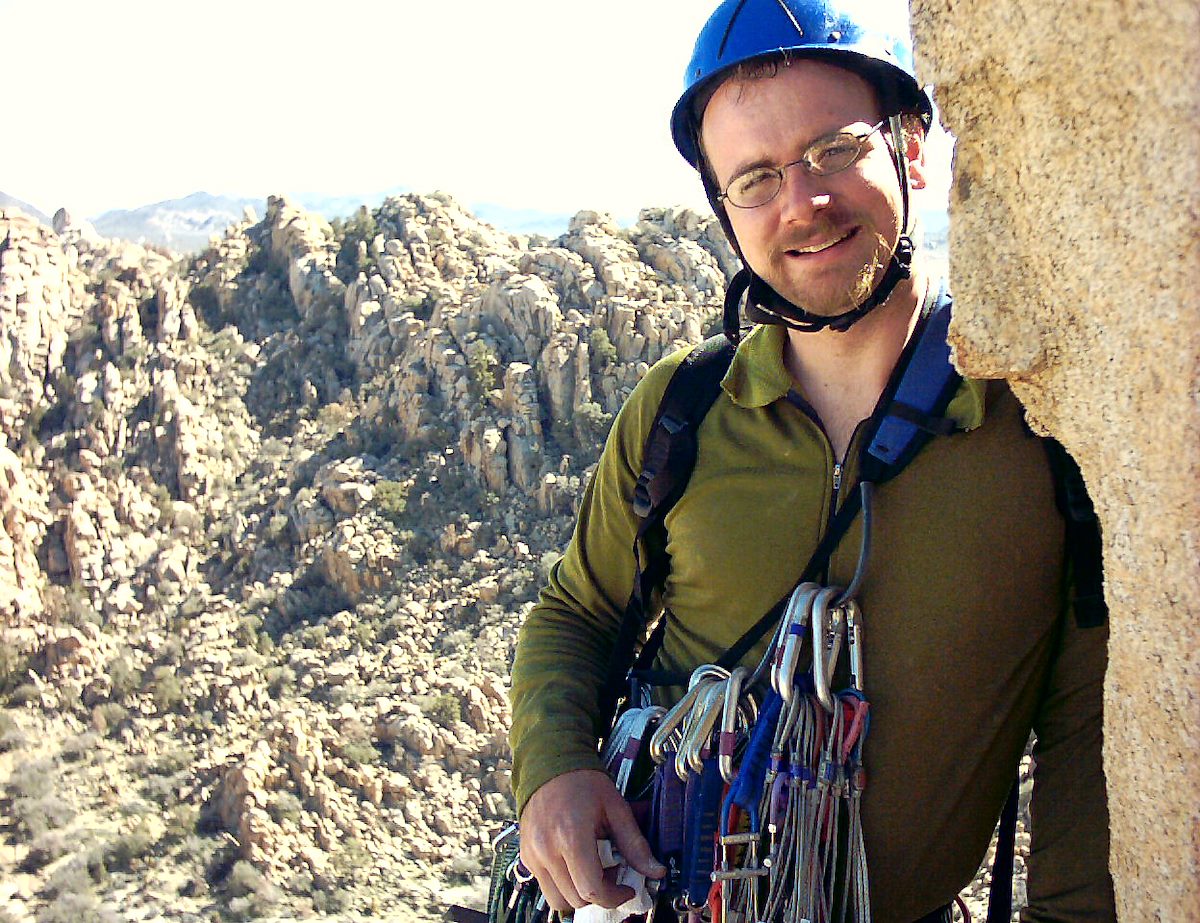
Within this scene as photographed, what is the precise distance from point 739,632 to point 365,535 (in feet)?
31.1

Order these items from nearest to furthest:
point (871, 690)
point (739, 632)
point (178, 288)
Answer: point (871, 690) < point (739, 632) < point (178, 288)

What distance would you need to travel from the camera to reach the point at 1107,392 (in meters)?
1.18

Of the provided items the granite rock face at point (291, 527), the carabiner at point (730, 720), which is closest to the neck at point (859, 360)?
the carabiner at point (730, 720)

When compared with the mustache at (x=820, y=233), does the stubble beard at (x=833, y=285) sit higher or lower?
lower

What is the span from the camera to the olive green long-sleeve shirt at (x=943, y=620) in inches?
59.2

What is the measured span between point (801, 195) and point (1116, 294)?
1.83ft

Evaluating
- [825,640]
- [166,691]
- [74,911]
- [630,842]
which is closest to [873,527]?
[825,640]

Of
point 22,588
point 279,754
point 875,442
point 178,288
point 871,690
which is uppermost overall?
point 178,288

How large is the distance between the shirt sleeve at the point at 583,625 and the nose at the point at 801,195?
0.45 m

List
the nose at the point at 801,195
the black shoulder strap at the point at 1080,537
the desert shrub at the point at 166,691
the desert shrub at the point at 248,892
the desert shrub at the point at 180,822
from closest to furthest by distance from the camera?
the black shoulder strap at the point at 1080,537, the nose at the point at 801,195, the desert shrub at the point at 248,892, the desert shrub at the point at 180,822, the desert shrub at the point at 166,691

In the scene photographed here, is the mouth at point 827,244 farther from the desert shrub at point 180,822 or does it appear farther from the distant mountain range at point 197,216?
the distant mountain range at point 197,216

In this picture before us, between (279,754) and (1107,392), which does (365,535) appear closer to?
(279,754)

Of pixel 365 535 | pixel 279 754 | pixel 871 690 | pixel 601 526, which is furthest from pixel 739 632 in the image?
pixel 365 535

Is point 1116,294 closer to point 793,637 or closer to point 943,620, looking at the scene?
point 943,620
